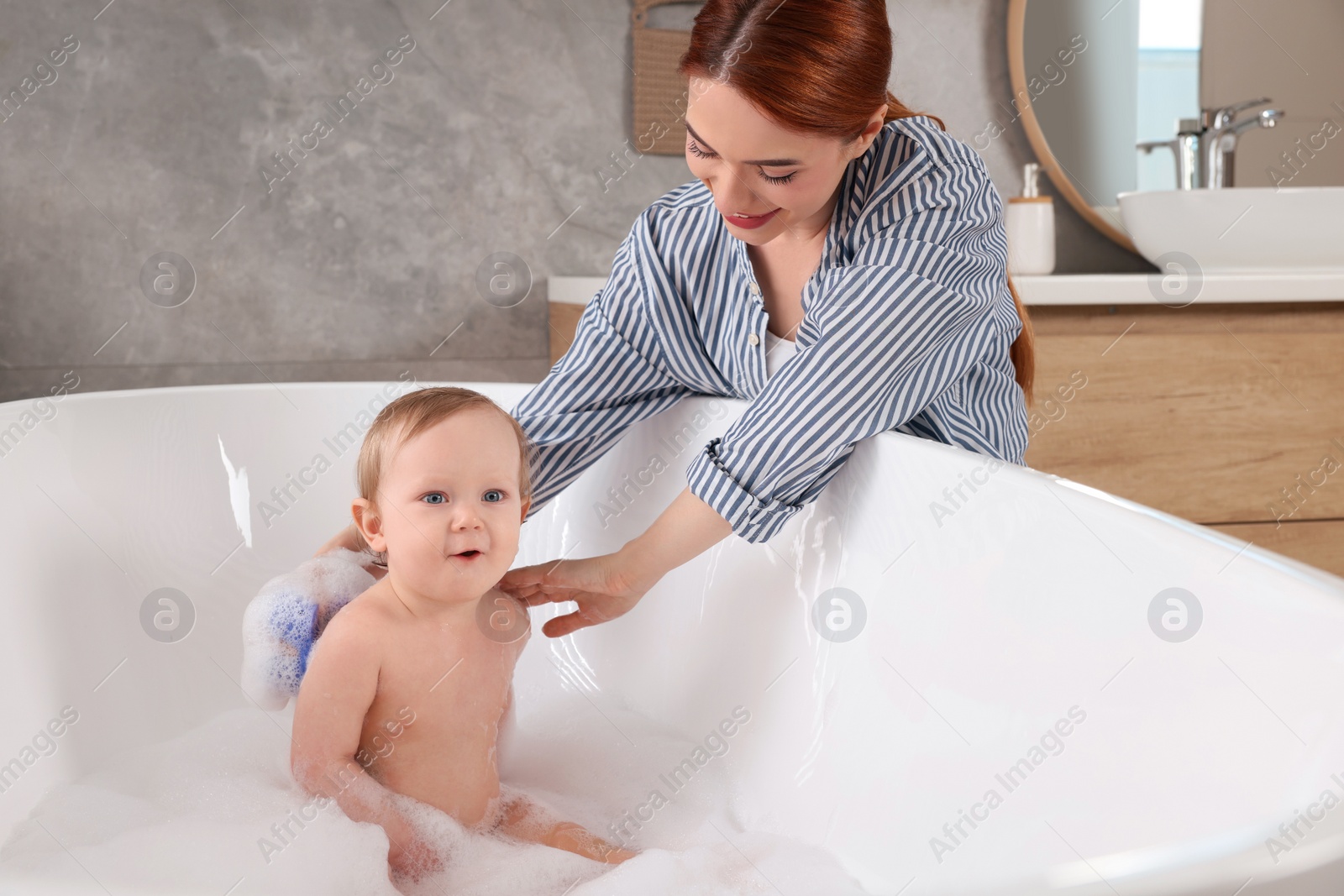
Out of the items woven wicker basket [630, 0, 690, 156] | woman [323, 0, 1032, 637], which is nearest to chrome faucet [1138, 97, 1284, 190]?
woven wicker basket [630, 0, 690, 156]

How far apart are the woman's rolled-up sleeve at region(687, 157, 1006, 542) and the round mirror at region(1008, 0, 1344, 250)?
1.24 meters

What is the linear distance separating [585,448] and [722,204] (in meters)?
0.36

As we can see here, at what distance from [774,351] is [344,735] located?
53 centimetres

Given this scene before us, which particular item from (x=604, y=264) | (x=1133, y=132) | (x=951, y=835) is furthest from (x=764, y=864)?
(x=1133, y=132)

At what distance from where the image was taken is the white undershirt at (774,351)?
1.03 meters

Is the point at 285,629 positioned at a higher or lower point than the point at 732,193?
lower

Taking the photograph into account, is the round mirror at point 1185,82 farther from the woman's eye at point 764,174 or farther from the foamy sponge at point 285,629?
the foamy sponge at point 285,629

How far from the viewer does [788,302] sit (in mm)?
1054

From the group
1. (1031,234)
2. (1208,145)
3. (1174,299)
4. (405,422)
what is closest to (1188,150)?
(1208,145)

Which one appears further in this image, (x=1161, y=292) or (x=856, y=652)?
(x=1161, y=292)

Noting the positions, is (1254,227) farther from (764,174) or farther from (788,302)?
(764,174)

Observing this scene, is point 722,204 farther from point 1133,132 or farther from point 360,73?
point 1133,132

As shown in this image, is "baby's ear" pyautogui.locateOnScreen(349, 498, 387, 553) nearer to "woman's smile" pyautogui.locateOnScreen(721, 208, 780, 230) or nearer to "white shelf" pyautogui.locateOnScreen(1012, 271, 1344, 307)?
"woman's smile" pyautogui.locateOnScreen(721, 208, 780, 230)

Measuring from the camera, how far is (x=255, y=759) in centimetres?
102
